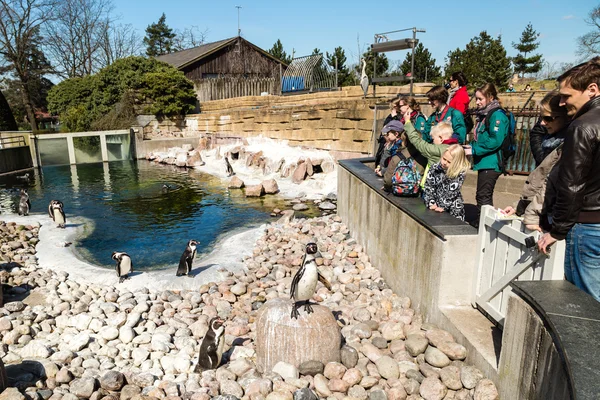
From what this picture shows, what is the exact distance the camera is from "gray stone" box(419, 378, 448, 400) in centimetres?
352

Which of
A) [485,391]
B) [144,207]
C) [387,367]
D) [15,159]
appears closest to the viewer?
[485,391]

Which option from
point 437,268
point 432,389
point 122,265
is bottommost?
point 122,265

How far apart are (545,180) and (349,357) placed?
2.43 m

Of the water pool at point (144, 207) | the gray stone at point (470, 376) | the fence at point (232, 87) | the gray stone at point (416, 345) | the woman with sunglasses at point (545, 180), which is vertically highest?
the fence at point (232, 87)

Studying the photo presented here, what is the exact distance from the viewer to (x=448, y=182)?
16.0 ft

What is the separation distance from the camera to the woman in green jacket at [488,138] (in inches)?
190

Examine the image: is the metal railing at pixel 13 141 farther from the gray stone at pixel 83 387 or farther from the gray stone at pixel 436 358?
the gray stone at pixel 436 358

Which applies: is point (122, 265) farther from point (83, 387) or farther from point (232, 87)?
point (232, 87)

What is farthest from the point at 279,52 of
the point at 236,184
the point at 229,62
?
the point at 236,184

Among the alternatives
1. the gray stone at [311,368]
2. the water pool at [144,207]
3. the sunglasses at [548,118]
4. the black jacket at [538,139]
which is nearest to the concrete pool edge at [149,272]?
the water pool at [144,207]

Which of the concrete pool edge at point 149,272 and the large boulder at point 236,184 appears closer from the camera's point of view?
the concrete pool edge at point 149,272

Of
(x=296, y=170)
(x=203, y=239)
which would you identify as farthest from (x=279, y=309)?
(x=296, y=170)

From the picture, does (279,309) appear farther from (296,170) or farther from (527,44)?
(527,44)

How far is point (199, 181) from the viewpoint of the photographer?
1795 centimetres
